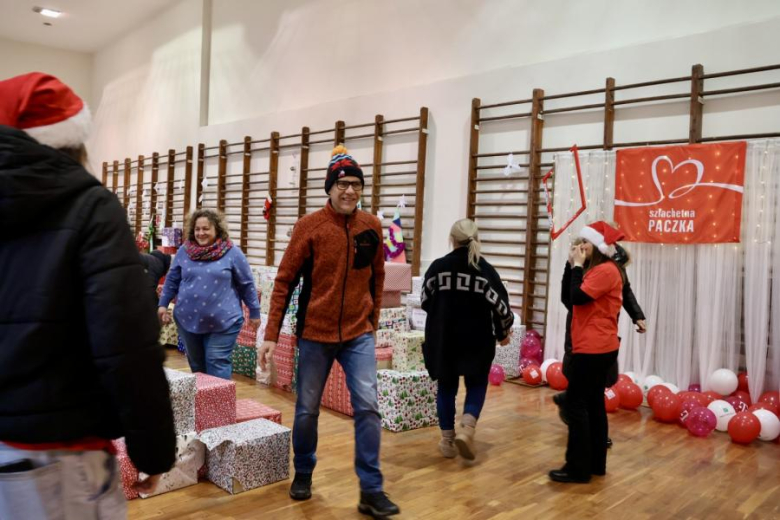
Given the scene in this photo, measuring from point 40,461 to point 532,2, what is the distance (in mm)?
6476

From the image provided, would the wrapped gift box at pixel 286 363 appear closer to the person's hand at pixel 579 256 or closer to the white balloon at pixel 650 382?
the person's hand at pixel 579 256

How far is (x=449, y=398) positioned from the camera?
3.52 meters

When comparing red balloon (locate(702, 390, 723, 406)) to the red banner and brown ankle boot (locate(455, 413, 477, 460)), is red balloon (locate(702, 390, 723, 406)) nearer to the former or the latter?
the red banner

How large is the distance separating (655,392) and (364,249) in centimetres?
305

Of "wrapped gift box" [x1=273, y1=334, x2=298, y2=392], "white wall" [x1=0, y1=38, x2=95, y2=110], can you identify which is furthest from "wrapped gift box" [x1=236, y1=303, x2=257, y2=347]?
"white wall" [x1=0, y1=38, x2=95, y2=110]

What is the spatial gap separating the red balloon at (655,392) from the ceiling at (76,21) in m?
11.1

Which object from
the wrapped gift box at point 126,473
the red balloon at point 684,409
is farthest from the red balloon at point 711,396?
the wrapped gift box at point 126,473

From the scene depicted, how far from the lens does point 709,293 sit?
497 centimetres

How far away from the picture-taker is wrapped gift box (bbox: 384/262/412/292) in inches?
231

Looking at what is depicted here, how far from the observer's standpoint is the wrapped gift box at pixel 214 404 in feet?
10.5

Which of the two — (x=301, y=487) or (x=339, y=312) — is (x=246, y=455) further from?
(x=339, y=312)

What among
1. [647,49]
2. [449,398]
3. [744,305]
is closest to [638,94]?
[647,49]

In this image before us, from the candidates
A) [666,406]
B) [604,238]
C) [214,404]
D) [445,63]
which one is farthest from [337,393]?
[445,63]

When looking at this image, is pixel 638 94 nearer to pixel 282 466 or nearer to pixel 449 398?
pixel 449 398
